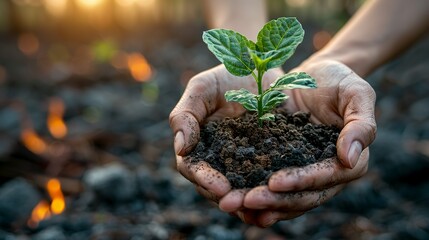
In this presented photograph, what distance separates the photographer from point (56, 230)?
3.03 metres

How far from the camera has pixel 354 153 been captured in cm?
204

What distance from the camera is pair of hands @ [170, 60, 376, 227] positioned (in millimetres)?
1971

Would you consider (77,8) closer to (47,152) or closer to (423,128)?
(47,152)

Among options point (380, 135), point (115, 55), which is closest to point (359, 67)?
point (380, 135)

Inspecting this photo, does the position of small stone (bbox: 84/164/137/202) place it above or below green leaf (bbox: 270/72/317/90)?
below

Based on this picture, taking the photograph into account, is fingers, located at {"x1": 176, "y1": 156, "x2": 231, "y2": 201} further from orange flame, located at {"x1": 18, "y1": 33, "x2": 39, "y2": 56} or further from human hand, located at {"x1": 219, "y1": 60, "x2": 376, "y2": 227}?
orange flame, located at {"x1": 18, "y1": 33, "x2": 39, "y2": 56}

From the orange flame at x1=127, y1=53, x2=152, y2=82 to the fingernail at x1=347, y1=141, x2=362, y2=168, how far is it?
13.4ft

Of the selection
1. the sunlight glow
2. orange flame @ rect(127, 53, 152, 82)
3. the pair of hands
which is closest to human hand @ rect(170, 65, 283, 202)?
the pair of hands

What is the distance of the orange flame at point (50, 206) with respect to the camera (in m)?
3.18

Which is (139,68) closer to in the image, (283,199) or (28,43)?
(28,43)

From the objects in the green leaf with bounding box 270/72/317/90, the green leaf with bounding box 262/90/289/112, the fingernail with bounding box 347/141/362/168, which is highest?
the green leaf with bounding box 270/72/317/90

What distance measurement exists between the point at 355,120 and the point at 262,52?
484 mm

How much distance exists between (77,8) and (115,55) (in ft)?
5.92

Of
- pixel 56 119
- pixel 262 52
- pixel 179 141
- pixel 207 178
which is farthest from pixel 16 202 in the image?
pixel 262 52
